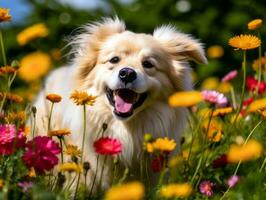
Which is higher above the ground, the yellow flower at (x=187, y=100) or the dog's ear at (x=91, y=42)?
the dog's ear at (x=91, y=42)

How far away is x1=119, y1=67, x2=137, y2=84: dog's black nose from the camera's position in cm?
441

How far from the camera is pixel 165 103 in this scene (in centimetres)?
487

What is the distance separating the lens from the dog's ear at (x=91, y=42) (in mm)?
5027

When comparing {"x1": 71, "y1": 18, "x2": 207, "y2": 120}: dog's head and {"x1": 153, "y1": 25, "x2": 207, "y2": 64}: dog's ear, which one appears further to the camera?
{"x1": 153, "y1": 25, "x2": 207, "y2": 64}: dog's ear

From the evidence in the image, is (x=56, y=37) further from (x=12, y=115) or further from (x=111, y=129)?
(x=12, y=115)

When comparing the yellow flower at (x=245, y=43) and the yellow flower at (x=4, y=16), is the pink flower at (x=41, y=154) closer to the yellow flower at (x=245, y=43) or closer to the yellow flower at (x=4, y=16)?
the yellow flower at (x=4, y=16)

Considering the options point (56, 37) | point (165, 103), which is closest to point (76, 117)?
point (165, 103)

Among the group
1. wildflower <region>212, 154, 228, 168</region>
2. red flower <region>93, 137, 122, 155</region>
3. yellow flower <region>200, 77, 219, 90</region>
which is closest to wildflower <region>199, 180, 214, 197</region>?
wildflower <region>212, 154, 228, 168</region>

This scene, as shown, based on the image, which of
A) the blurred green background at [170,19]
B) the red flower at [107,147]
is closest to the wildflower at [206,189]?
the red flower at [107,147]

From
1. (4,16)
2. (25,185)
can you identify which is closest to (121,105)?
(4,16)

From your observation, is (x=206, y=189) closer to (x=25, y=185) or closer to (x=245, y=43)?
(x=245, y=43)

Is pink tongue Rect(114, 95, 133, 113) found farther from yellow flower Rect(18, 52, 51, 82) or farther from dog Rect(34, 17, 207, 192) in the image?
yellow flower Rect(18, 52, 51, 82)

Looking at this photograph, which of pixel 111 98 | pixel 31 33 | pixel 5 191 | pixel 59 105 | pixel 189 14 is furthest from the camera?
pixel 189 14

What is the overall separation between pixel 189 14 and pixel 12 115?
7.74m
